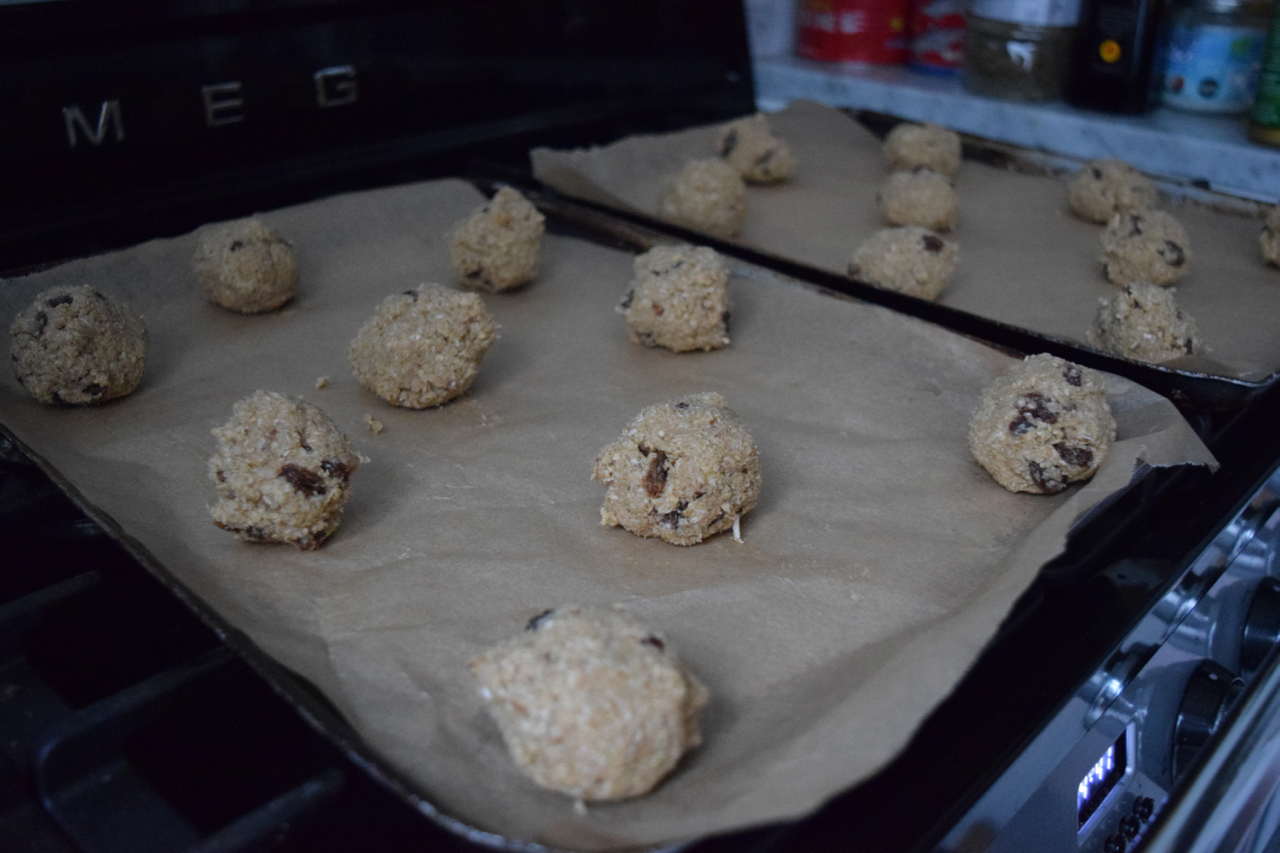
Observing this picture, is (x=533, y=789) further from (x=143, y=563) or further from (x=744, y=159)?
(x=744, y=159)

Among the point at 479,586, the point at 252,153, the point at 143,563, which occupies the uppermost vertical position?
the point at 252,153

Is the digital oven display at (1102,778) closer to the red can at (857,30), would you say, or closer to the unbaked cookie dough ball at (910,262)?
the unbaked cookie dough ball at (910,262)

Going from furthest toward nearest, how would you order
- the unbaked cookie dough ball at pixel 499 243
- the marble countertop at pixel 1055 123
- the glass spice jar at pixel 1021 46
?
the glass spice jar at pixel 1021 46, the marble countertop at pixel 1055 123, the unbaked cookie dough ball at pixel 499 243

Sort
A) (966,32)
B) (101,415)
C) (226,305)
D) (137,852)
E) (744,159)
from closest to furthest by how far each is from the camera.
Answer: (137,852)
(101,415)
(226,305)
(744,159)
(966,32)

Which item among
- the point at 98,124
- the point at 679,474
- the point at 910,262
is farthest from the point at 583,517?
the point at 98,124

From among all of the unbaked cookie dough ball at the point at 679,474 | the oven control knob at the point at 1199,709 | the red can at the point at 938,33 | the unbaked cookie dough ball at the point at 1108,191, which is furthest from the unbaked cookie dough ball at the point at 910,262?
the red can at the point at 938,33

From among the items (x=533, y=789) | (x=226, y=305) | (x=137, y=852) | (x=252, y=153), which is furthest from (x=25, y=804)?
(x=252, y=153)
